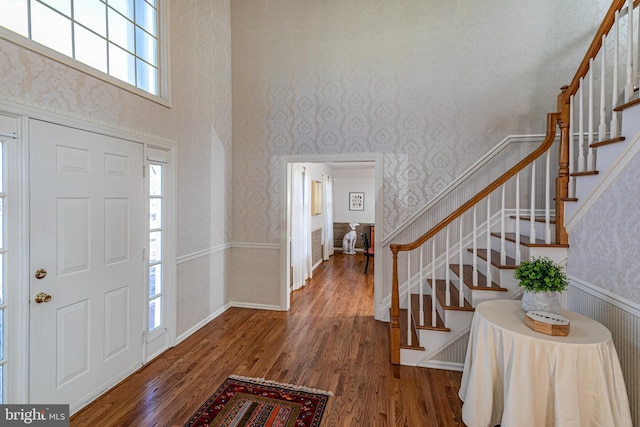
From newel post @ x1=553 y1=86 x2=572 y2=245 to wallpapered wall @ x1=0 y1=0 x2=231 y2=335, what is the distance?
133 inches

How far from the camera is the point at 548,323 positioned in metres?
1.71

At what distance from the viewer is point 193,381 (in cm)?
247

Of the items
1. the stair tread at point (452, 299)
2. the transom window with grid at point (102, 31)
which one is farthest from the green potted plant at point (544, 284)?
the transom window with grid at point (102, 31)

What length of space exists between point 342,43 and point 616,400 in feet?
13.0

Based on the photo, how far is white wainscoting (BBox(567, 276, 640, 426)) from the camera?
1779 millimetres

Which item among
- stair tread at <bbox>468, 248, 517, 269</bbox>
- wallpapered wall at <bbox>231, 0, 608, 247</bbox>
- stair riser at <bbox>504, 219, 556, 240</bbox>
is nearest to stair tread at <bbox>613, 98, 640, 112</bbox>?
stair riser at <bbox>504, 219, 556, 240</bbox>

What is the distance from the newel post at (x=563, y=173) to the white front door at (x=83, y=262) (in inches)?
136

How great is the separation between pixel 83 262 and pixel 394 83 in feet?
11.5

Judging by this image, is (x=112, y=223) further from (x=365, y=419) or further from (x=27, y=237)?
(x=365, y=419)

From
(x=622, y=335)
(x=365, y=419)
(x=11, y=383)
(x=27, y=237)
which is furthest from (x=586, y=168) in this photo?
(x=11, y=383)

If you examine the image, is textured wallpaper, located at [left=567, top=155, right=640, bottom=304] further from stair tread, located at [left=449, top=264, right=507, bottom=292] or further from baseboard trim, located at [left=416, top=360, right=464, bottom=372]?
baseboard trim, located at [left=416, top=360, right=464, bottom=372]

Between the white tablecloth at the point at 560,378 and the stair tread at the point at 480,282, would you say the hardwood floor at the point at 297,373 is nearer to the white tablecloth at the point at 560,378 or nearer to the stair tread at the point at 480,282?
the white tablecloth at the point at 560,378

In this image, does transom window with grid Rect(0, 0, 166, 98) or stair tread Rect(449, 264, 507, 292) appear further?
stair tread Rect(449, 264, 507, 292)

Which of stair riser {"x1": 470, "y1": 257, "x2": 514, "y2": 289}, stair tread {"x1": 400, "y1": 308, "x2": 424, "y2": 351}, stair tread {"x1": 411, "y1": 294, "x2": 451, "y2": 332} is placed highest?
stair riser {"x1": 470, "y1": 257, "x2": 514, "y2": 289}
